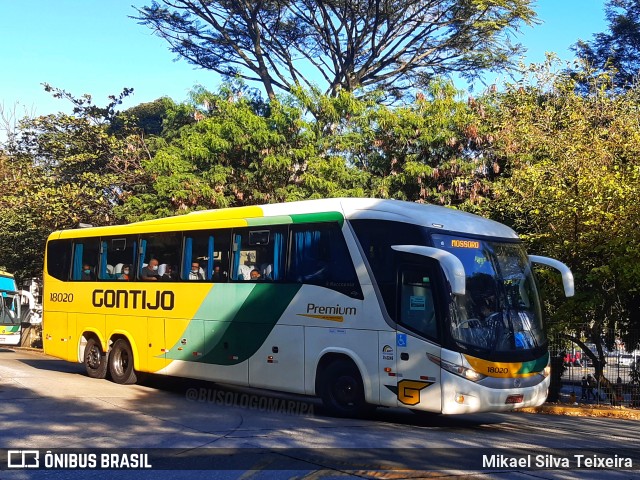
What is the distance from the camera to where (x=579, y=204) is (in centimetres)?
1537

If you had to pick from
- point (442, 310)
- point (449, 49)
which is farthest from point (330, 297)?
point (449, 49)

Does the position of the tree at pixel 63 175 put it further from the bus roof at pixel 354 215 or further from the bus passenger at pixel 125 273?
the bus roof at pixel 354 215

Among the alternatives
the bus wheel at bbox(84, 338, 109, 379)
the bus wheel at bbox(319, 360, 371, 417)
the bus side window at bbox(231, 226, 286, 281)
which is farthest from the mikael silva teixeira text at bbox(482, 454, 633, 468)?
the bus wheel at bbox(84, 338, 109, 379)

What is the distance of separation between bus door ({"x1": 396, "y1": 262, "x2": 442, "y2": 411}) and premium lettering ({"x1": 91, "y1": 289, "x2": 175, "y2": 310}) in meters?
5.81

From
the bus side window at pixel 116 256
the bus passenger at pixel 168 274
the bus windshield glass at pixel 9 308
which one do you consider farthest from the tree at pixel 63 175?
the bus passenger at pixel 168 274

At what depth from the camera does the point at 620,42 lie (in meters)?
37.9

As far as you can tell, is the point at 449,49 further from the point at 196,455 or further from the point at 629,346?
the point at 196,455

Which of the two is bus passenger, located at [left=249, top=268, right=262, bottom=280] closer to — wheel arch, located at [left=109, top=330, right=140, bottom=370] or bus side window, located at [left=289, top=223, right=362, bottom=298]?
bus side window, located at [left=289, top=223, right=362, bottom=298]

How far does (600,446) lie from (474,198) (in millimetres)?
10671

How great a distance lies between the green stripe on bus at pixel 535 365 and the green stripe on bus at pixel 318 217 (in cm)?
362

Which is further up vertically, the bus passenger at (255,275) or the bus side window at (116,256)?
the bus side window at (116,256)

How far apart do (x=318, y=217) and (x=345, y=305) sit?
1.62 m

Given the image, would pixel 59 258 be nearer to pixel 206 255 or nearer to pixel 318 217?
pixel 206 255

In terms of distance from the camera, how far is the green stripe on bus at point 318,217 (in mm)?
12352
